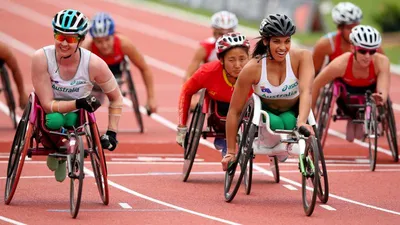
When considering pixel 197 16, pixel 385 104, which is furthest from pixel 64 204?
pixel 197 16

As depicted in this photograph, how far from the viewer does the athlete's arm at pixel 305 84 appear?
1098cm

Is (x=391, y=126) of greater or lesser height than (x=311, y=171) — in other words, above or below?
below

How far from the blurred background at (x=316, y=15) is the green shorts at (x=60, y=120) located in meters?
17.9

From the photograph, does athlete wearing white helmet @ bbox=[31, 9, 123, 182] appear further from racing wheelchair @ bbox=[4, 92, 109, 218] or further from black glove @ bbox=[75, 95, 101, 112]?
black glove @ bbox=[75, 95, 101, 112]

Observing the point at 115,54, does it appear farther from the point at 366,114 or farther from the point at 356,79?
the point at 366,114

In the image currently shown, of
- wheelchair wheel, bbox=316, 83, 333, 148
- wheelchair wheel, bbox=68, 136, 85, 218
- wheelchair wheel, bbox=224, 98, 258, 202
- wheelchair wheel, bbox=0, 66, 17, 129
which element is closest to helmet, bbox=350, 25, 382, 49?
wheelchair wheel, bbox=316, 83, 333, 148

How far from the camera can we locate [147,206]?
1136cm

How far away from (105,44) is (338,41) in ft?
10.3

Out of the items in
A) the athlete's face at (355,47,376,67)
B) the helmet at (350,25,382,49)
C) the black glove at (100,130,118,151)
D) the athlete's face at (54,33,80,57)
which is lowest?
the black glove at (100,130,118,151)

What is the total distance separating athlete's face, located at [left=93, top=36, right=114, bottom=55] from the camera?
16.7 metres

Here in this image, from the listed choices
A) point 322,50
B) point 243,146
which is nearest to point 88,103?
point 243,146

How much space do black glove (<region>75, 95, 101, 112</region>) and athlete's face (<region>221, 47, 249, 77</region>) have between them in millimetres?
2225

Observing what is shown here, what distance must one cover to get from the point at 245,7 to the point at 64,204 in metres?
24.9

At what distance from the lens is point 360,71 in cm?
1456
